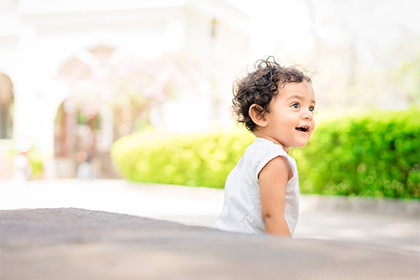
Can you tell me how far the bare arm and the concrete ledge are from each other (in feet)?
3.27

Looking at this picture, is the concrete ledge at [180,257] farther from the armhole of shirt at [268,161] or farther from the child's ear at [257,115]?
the child's ear at [257,115]

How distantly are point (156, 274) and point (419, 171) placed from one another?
341 inches

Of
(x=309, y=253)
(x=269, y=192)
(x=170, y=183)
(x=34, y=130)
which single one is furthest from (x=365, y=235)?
(x=34, y=130)

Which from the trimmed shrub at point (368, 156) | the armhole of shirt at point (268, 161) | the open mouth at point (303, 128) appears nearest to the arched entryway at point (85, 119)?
the trimmed shrub at point (368, 156)

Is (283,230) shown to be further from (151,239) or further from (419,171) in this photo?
(419,171)

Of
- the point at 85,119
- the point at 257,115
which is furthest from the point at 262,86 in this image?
the point at 85,119

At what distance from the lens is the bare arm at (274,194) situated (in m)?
1.78

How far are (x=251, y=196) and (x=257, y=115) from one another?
1.27 feet

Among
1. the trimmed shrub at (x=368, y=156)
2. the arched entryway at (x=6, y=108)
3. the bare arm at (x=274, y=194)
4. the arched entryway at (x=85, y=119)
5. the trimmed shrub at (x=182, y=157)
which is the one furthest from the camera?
the arched entryway at (x=6, y=108)

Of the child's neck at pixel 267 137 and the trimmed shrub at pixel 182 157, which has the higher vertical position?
the child's neck at pixel 267 137

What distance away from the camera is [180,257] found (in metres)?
0.59

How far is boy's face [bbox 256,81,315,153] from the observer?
2043 millimetres

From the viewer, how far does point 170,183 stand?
565 inches

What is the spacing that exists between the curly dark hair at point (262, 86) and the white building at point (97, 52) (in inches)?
652
